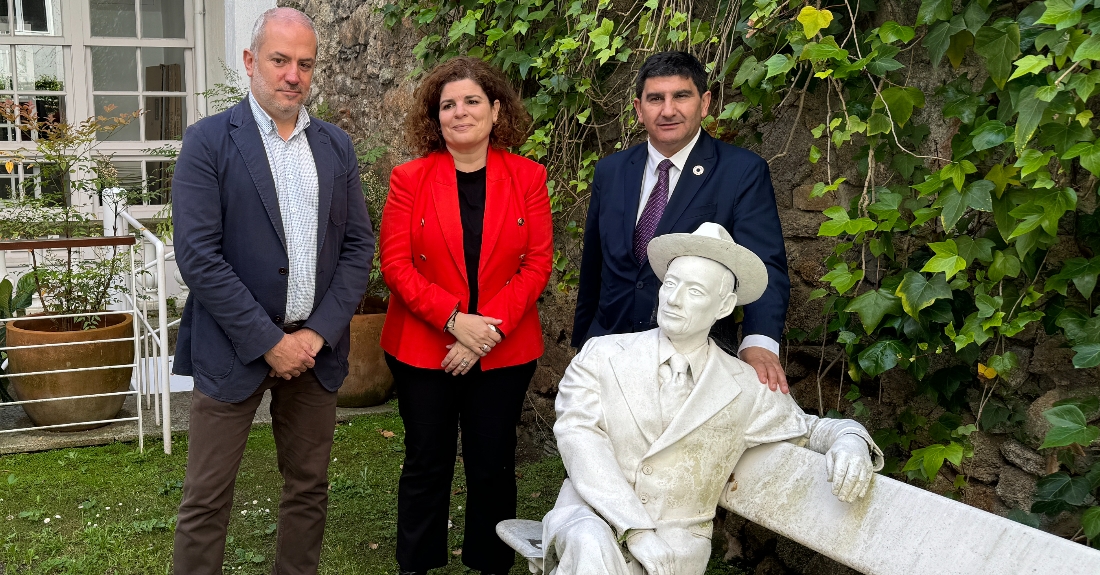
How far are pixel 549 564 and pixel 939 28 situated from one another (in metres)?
1.75

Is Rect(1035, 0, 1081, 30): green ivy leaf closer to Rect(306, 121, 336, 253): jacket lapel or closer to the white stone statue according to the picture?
the white stone statue

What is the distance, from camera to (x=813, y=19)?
274 cm

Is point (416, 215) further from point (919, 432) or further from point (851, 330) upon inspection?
point (919, 432)

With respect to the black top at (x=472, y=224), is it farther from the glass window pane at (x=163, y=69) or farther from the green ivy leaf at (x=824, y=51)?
the glass window pane at (x=163, y=69)

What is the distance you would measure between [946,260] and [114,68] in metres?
7.93

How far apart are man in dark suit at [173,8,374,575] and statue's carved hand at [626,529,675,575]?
1181 millimetres

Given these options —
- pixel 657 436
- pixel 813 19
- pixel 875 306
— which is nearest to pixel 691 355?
pixel 657 436

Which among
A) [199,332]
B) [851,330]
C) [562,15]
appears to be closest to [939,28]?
[851,330]

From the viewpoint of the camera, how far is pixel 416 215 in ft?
10.0

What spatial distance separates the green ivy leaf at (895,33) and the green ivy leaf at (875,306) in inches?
27.8

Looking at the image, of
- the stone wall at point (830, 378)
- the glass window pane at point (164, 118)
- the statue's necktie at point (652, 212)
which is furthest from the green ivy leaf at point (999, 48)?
the glass window pane at point (164, 118)

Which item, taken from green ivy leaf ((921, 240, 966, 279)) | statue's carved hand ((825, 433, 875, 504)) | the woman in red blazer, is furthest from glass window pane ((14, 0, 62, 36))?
statue's carved hand ((825, 433, 875, 504))

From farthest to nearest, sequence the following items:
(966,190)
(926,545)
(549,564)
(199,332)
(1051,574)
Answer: (199,332) → (966,190) → (549,564) → (926,545) → (1051,574)

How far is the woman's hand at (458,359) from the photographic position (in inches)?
118
